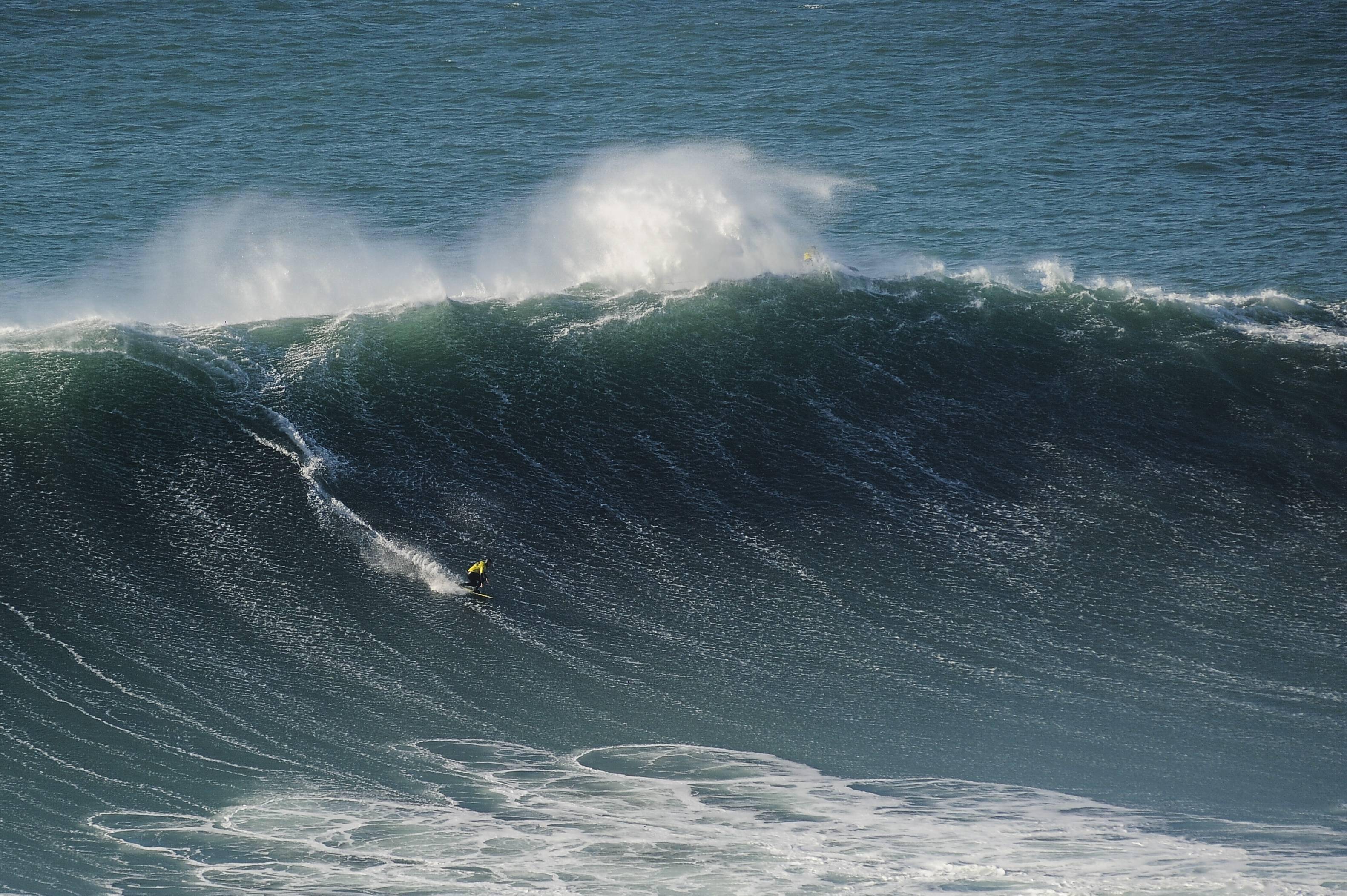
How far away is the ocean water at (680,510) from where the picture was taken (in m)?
17.2

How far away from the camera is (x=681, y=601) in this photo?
70.6ft

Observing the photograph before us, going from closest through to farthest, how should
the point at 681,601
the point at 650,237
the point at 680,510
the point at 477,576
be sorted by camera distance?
the point at 477,576, the point at 681,601, the point at 680,510, the point at 650,237

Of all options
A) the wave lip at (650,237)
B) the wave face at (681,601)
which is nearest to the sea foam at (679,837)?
the wave face at (681,601)

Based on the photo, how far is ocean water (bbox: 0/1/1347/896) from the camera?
17.2 metres

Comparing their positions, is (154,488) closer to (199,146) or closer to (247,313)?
(247,313)

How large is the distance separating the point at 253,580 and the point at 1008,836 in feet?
41.3

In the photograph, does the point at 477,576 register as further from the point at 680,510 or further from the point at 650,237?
the point at 650,237

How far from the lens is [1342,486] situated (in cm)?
2417

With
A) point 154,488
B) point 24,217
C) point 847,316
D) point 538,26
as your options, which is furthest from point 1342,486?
point 538,26

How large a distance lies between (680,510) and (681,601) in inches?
109

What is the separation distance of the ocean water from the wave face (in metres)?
0.09

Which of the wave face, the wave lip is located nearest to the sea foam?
the wave face

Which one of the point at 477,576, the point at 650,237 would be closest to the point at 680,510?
the point at 477,576

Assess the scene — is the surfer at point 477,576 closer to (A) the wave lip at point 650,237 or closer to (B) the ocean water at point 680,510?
(B) the ocean water at point 680,510
